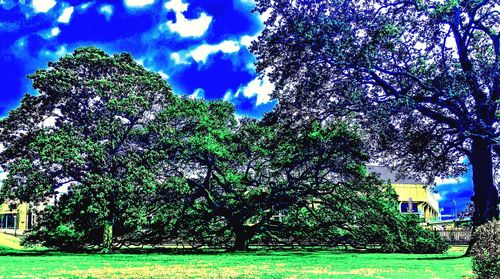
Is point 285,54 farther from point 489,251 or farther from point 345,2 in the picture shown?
point 489,251

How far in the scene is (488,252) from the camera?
8688 mm

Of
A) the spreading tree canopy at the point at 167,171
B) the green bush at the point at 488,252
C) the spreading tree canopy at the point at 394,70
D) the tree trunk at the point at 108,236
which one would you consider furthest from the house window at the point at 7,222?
the green bush at the point at 488,252

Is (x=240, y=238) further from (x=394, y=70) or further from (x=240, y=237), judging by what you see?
(x=394, y=70)

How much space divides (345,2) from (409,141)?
725 centimetres

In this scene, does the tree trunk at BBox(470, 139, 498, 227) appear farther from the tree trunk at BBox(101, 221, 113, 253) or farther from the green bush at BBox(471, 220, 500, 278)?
the tree trunk at BBox(101, 221, 113, 253)

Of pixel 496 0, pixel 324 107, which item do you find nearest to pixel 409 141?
pixel 324 107

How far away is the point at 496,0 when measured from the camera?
1847 cm

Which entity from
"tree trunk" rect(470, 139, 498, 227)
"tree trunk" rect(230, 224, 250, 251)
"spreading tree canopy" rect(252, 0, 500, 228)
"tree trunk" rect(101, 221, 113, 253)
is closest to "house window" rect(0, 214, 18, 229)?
"tree trunk" rect(101, 221, 113, 253)

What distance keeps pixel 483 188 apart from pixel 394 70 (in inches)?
238

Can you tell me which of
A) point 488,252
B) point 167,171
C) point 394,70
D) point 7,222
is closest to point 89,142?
point 167,171

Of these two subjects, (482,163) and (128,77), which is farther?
(128,77)

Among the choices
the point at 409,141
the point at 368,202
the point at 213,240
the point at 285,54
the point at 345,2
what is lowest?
the point at 213,240

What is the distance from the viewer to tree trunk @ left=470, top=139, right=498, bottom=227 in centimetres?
1958

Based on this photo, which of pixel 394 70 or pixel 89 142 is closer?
pixel 394 70
